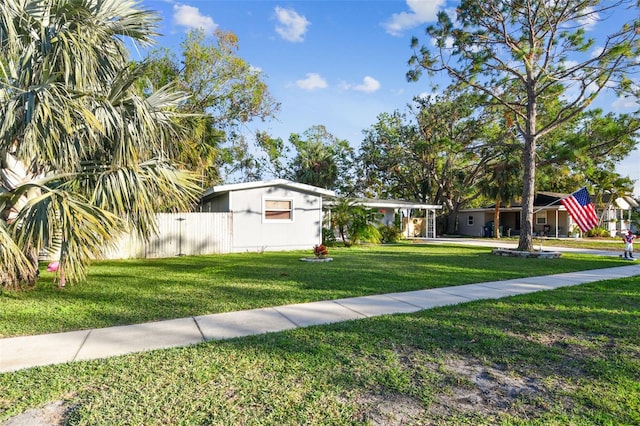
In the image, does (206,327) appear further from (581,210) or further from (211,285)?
(581,210)

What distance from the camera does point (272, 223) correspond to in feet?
48.8

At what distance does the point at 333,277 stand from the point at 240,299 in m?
2.80

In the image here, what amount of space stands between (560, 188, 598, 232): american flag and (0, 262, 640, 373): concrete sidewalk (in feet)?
26.2

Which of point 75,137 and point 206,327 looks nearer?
point 206,327

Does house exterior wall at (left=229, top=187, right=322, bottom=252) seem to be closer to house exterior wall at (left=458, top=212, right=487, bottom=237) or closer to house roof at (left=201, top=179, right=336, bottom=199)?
house roof at (left=201, top=179, right=336, bottom=199)

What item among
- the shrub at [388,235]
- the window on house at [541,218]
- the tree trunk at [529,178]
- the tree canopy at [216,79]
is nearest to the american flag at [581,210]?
the tree trunk at [529,178]

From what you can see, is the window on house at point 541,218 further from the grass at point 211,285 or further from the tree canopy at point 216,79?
the tree canopy at point 216,79

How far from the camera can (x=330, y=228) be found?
18578mm

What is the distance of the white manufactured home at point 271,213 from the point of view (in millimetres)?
14258

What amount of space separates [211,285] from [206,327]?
290 centimetres

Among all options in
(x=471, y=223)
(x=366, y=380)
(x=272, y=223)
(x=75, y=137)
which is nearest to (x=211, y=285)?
(x=75, y=137)

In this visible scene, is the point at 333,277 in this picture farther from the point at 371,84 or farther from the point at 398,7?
the point at 371,84

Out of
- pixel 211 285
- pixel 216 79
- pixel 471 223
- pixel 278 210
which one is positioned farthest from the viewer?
pixel 471 223

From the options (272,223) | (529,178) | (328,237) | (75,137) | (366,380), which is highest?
(529,178)
